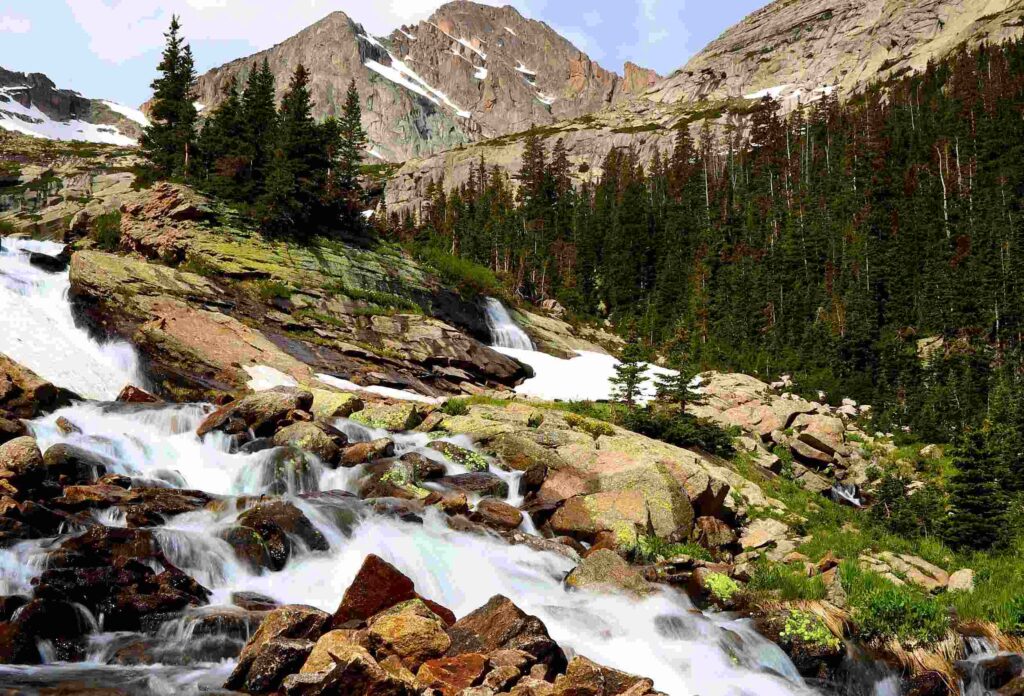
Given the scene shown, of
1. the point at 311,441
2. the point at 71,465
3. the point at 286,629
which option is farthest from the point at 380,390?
the point at 286,629

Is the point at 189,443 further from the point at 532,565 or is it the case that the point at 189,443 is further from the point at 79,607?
the point at 532,565

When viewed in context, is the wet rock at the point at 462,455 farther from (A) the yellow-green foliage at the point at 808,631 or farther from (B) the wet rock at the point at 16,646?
(B) the wet rock at the point at 16,646

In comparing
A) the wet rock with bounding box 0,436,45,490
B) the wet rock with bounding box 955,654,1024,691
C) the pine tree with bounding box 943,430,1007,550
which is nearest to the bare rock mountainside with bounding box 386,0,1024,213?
the pine tree with bounding box 943,430,1007,550

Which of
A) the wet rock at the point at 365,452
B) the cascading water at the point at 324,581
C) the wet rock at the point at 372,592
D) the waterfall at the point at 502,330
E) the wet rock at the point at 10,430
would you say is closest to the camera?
the cascading water at the point at 324,581

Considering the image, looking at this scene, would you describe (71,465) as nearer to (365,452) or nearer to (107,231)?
(365,452)

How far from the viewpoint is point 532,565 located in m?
13.7

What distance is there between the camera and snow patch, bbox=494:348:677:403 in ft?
127

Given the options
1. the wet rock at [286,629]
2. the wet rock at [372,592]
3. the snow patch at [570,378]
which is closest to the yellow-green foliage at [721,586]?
the wet rock at [372,592]

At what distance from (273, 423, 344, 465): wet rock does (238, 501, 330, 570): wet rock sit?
15.9ft

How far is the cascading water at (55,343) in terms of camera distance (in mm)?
22859

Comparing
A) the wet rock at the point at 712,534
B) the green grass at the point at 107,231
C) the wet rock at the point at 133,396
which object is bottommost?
the wet rock at the point at 712,534

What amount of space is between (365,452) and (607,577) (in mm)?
8471

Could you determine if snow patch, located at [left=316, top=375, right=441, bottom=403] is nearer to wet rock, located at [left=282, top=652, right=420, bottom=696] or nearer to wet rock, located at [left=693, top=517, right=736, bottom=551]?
wet rock, located at [left=693, top=517, right=736, bottom=551]

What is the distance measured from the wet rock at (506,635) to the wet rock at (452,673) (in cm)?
41
